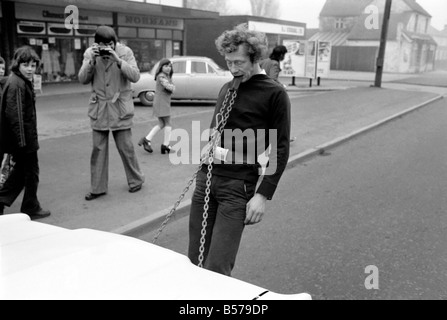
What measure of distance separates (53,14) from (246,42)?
746 inches

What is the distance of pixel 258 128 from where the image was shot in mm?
2867

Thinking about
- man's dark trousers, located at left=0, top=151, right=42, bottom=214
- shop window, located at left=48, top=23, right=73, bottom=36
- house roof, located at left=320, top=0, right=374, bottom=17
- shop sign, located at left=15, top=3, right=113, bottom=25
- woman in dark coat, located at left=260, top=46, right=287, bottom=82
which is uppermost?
house roof, located at left=320, top=0, right=374, bottom=17

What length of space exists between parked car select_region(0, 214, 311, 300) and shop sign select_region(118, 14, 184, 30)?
21.4 metres

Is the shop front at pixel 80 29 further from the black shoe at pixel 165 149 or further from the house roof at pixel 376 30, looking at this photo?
the house roof at pixel 376 30

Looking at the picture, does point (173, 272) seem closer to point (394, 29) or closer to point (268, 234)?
point (268, 234)

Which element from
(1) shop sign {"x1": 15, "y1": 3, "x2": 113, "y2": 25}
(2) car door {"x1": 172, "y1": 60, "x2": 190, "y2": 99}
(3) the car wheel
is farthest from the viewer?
(1) shop sign {"x1": 15, "y1": 3, "x2": 113, "y2": 25}

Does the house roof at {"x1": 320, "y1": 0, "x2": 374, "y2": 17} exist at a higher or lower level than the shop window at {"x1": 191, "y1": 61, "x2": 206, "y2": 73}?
higher

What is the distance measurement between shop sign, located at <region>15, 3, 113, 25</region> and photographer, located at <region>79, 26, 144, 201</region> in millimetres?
14661

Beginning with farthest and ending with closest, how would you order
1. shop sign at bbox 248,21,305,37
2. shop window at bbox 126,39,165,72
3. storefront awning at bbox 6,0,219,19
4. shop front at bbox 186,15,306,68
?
shop sign at bbox 248,21,305,37, shop front at bbox 186,15,306,68, shop window at bbox 126,39,165,72, storefront awning at bbox 6,0,219,19

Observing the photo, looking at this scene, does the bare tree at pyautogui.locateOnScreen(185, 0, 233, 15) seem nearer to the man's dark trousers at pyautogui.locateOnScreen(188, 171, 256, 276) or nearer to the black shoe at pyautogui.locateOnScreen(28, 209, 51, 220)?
the black shoe at pyautogui.locateOnScreen(28, 209, 51, 220)

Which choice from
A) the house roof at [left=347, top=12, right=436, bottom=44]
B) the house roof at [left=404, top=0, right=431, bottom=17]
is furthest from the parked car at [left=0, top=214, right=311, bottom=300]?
the house roof at [left=404, top=0, right=431, bottom=17]

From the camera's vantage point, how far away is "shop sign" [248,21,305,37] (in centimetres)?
3238

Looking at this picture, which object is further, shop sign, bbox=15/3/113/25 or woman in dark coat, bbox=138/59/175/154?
shop sign, bbox=15/3/113/25
